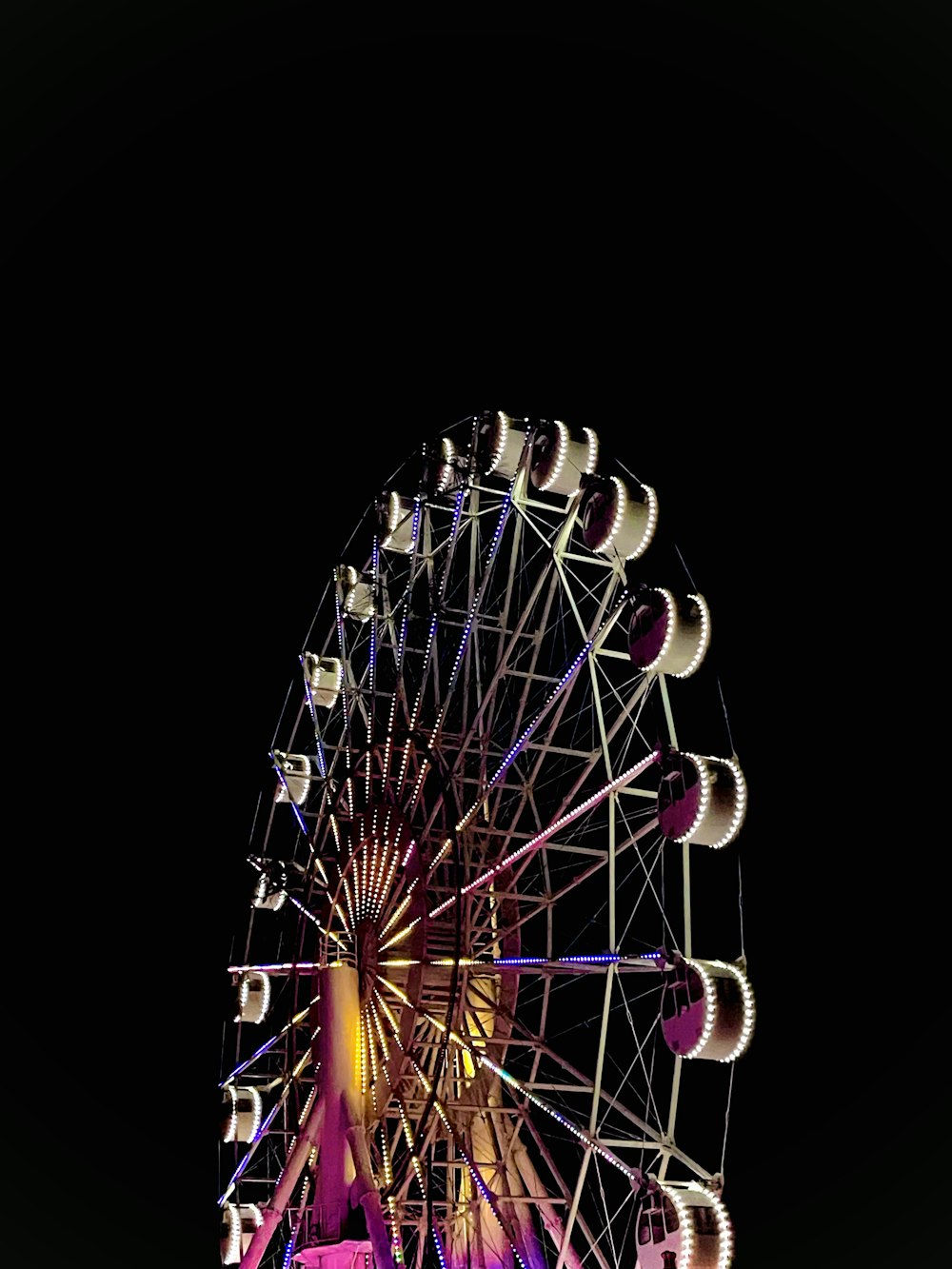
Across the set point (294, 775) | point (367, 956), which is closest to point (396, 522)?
point (294, 775)

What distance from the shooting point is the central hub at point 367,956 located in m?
17.3

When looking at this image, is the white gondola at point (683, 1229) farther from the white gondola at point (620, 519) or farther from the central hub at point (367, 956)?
the white gondola at point (620, 519)

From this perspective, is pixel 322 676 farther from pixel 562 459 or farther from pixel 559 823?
pixel 559 823

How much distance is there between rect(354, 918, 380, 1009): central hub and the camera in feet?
56.7

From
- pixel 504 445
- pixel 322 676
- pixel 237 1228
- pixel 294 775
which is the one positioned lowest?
pixel 237 1228

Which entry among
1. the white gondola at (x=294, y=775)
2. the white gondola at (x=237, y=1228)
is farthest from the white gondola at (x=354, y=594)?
the white gondola at (x=237, y=1228)

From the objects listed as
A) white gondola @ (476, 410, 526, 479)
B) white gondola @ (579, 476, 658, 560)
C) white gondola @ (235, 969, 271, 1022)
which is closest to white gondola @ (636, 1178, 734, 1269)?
white gondola @ (579, 476, 658, 560)

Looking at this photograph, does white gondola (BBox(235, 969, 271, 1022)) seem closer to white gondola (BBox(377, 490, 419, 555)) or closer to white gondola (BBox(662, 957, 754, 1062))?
white gondola (BBox(377, 490, 419, 555))

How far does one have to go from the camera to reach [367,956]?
57.2 ft

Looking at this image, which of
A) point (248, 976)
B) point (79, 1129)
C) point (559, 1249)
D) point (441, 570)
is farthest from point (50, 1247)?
point (559, 1249)

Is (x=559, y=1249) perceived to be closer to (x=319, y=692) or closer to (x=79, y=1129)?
(x=319, y=692)

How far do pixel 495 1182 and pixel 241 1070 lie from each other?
18.2 feet

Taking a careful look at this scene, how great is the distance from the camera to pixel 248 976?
2198cm

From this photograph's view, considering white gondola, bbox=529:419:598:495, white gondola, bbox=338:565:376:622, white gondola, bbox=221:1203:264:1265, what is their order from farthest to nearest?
white gondola, bbox=338:565:376:622, white gondola, bbox=221:1203:264:1265, white gondola, bbox=529:419:598:495
